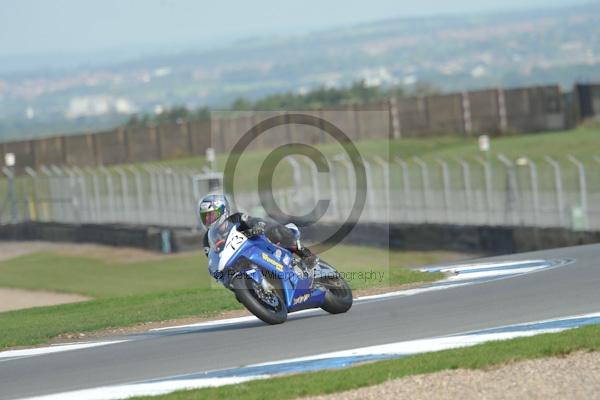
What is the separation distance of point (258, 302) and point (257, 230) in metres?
0.69

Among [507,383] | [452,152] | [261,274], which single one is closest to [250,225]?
[261,274]

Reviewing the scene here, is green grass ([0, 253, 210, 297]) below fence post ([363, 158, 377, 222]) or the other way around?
below

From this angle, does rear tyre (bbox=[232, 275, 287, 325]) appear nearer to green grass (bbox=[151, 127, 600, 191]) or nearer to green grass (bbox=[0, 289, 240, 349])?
green grass (bbox=[0, 289, 240, 349])

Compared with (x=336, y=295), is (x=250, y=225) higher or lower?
higher

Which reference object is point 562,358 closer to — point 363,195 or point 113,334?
point 113,334

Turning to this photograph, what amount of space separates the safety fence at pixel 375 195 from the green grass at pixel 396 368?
16.7m

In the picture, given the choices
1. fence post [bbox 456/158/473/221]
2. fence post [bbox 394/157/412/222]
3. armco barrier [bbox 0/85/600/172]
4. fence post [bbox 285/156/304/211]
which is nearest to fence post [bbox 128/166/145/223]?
fence post [bbox 285/156/304/211]

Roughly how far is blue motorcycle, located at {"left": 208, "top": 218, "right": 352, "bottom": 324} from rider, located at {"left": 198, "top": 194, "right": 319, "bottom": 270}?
0.21 feet

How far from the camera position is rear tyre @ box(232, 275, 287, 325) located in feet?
42.9

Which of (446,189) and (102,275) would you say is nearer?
(102,275)

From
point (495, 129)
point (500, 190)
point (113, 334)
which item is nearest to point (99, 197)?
point (500, 190)

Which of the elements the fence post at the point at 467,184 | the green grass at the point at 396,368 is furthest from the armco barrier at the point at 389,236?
the green grass at the point at 396,368

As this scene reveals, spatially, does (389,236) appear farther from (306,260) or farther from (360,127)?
(360,127)

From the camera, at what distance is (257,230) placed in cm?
1323
